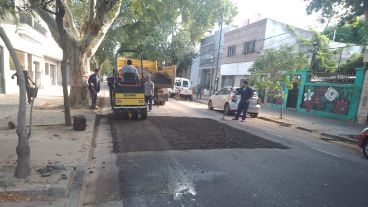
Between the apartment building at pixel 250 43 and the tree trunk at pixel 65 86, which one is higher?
the apartment building at pixel 250 43

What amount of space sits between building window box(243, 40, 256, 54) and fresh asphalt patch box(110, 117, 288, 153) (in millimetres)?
19911

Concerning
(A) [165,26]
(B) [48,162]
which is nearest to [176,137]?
(B) [48,162]

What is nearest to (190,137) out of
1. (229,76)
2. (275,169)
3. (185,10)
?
(275,169)

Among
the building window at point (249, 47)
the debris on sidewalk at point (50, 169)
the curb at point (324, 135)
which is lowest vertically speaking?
the curb at point (324, 135)

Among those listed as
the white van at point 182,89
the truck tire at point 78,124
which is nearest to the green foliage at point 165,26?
the white van at point 182,89

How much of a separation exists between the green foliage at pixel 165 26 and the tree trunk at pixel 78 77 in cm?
320

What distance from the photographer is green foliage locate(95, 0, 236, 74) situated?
58.1 feet

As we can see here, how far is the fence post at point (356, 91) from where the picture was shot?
53.3 ft

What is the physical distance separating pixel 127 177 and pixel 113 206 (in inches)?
45.8

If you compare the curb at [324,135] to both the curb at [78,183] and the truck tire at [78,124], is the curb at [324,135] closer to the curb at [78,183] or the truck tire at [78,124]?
the truck tire at [78,124]

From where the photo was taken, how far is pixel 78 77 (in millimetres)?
14086

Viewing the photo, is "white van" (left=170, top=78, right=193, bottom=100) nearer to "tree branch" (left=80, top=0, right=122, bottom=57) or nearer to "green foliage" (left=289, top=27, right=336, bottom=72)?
"green foliage" (left=289, top=27, right=336, bottom=72)

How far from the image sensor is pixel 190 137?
29.9 feet

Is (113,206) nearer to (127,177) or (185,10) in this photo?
(127,177)
